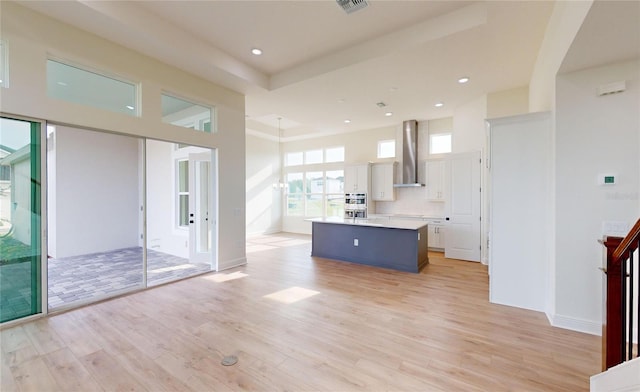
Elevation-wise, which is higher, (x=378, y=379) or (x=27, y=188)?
(x=27, y=188)

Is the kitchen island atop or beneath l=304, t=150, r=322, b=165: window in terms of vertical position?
beneath

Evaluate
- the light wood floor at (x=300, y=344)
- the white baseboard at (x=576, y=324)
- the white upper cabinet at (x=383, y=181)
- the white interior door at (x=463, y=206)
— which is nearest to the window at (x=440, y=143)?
the white upper cabinet at (x=383, y=181)

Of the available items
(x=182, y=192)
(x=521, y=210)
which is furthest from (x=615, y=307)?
(x=182, y=192)

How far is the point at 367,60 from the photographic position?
3.99 metres

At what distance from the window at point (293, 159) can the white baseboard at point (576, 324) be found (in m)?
8.37

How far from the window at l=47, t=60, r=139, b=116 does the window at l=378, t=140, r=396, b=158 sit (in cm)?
639

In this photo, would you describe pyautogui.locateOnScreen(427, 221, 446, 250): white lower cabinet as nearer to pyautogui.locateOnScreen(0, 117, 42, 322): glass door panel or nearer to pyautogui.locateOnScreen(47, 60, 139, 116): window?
pyautogui.locateOnScreen(47, 60, 139, 116): window

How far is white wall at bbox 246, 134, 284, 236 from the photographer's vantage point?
9109 millimetres

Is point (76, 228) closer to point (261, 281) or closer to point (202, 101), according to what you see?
point (202, 101)

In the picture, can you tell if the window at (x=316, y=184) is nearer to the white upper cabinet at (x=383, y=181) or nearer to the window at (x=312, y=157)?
the window at (x=312, y=157)

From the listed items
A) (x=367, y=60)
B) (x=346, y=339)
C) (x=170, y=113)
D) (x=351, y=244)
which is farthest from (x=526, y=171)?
(x=170, y=113)

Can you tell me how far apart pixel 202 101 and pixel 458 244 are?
5931 millimetres

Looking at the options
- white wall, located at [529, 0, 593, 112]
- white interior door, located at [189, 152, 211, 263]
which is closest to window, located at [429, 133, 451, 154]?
white wall, located at [529, 0, 593, 112]

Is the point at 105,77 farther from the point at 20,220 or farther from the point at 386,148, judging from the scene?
the point at 386,148
